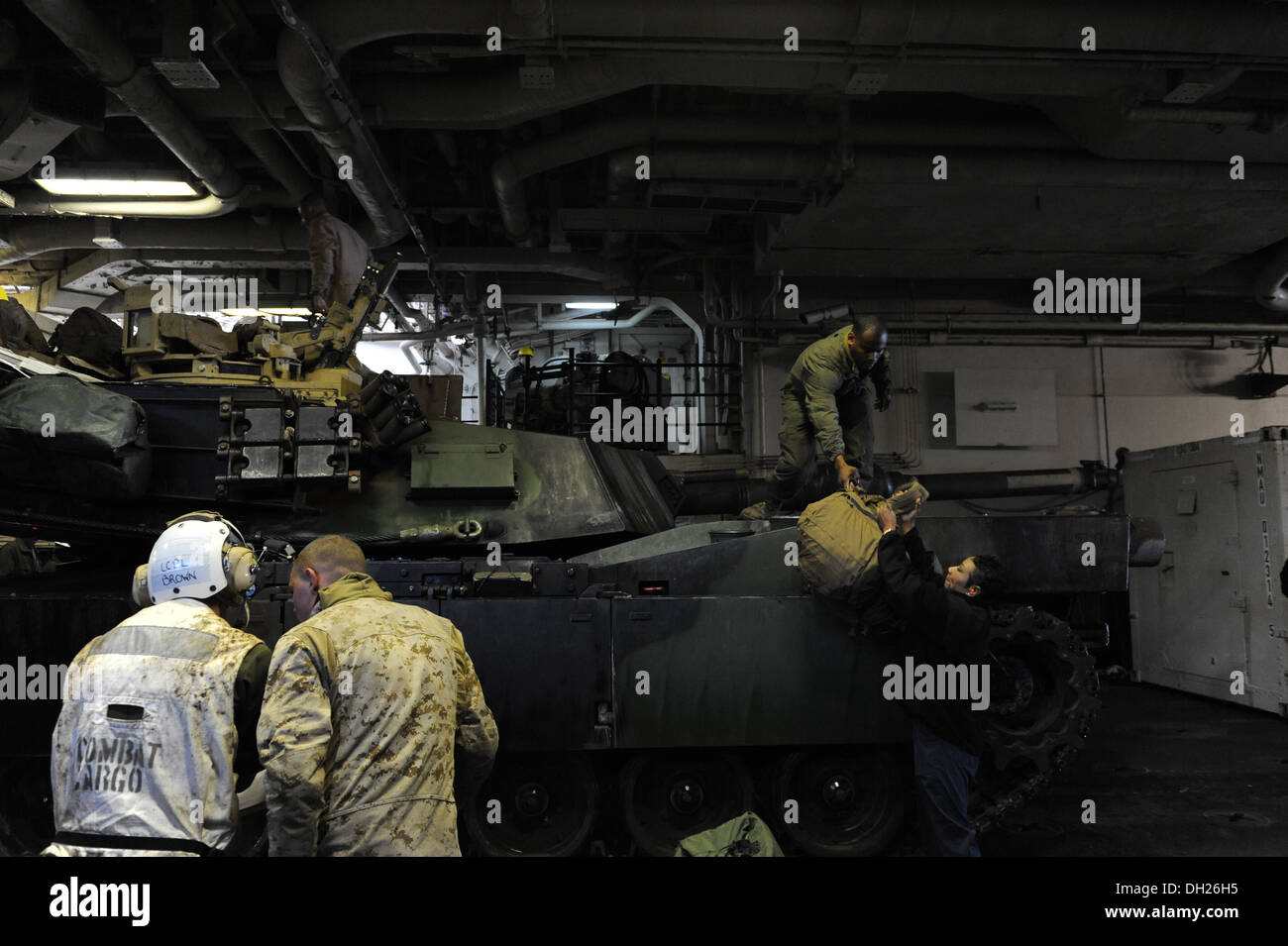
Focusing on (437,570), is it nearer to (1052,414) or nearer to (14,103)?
(14,103)

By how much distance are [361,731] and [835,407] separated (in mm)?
3561

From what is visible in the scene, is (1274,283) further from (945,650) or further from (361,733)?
(361,733)

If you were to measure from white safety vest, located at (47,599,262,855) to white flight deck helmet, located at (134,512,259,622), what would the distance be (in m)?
0.15

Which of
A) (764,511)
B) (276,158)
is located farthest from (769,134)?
(276,158)

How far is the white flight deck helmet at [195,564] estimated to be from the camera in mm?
2510

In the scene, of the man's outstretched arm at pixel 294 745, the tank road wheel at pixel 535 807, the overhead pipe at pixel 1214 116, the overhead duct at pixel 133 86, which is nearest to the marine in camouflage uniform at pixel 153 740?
the man's outstretched arm at pixel 294 745

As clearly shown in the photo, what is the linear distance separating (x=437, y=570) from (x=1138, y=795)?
5.00 metres

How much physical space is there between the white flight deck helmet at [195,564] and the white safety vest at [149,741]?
0.15m

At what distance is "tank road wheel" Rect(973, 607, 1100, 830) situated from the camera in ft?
14.0

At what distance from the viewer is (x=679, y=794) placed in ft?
15.3

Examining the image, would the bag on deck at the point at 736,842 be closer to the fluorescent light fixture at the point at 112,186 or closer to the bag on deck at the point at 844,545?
the bag on deck at the point at 844,545

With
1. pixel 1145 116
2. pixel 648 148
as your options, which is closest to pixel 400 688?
pixel 648 148

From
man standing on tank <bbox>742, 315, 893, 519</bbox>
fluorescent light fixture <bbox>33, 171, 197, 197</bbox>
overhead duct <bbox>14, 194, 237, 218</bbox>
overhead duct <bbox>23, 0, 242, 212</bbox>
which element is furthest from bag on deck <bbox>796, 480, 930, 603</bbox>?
fluorescent light fixture <bbox>33, 171, 197, 197</bbox>

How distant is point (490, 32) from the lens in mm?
6035
